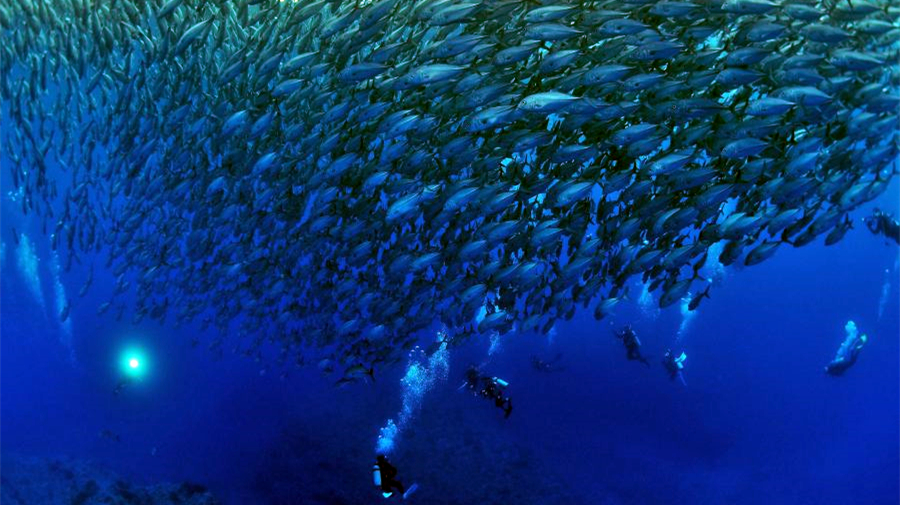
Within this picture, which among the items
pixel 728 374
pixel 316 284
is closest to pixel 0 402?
pixel 316 284

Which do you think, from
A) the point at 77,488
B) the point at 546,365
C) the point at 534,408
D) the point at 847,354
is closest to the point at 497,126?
the point at 77,488

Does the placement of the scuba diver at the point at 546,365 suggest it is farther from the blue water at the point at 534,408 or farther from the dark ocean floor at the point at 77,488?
the dark ocean floor at the point at 77,488

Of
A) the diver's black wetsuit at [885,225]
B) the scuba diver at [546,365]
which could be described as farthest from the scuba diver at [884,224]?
the scuba diver at [546,365]

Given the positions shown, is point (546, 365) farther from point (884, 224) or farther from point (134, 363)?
point (134, 363)

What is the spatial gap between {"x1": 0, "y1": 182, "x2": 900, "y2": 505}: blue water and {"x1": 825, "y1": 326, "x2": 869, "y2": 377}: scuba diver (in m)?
0.63

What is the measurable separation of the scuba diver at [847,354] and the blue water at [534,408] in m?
0.63

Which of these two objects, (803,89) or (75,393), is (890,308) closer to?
(803,89)

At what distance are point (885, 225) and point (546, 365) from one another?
46.7 feet

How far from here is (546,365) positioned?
842 inches

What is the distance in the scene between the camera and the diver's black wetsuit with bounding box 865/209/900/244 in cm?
780

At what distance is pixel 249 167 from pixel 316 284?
1.76 metres

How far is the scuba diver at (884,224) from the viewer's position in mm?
7801

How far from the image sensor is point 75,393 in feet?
80.7

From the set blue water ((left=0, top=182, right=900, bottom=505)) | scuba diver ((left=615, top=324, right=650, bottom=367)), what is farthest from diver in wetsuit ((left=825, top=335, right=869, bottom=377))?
scuba diver ((left=615, top=324, right=650, bottom=367))
